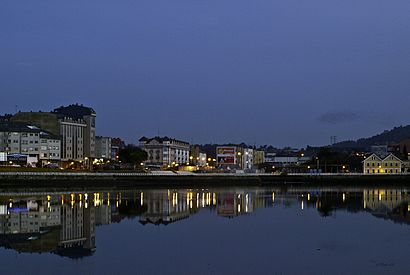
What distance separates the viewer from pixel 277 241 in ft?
73.7

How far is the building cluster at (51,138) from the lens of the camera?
92562 mm

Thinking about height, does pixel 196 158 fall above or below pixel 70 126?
below

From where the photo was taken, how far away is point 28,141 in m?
94.2

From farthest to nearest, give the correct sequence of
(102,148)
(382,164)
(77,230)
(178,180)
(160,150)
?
(160,150)
(102,148)
(382,164)
(178,180)
(77,230)

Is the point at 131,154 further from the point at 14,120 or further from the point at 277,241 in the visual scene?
the point at 277,241

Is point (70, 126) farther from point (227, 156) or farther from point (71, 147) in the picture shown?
point (227, 156)

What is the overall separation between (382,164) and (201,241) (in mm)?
96469

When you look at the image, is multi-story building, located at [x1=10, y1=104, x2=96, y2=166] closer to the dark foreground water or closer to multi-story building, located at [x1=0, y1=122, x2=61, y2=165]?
multi-story building, located at [x1=0, y1=122, x2=61, y2=165]

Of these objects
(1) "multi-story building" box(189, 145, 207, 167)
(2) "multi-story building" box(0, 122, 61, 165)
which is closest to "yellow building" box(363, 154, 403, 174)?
(2) "multi-story building" box(0, 122, 61, 165)

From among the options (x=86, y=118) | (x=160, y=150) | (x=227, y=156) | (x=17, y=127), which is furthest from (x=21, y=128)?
(x=227, y=156)

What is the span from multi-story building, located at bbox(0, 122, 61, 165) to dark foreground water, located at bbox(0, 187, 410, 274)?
5968cm

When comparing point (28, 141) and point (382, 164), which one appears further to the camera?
point (382, 164)

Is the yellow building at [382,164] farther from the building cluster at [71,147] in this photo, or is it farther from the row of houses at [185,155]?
the row of houses at [185,155]

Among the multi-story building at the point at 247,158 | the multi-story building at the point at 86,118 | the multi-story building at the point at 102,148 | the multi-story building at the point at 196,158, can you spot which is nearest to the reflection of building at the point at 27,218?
the multi-story building at the point at 86,118
